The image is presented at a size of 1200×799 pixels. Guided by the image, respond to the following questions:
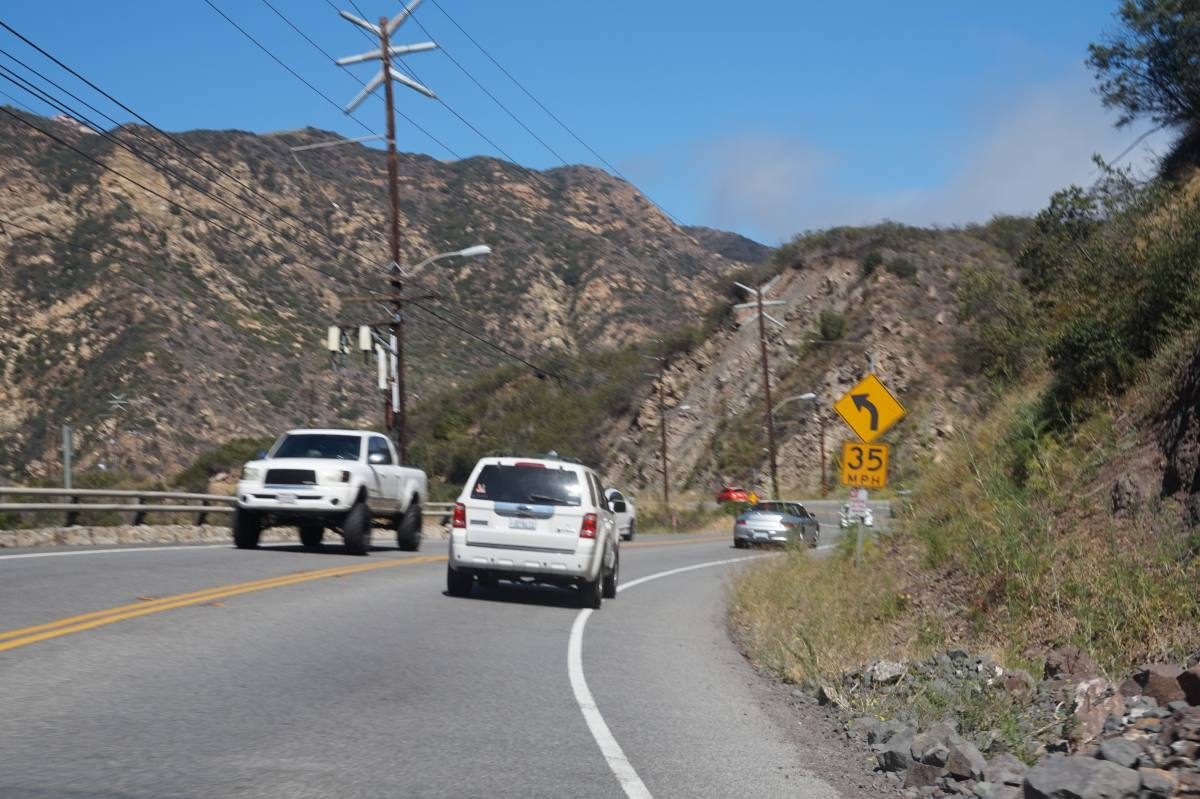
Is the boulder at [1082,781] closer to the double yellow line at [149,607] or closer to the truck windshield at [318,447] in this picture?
the double yellow line at [149,607]

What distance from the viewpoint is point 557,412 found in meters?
91.2

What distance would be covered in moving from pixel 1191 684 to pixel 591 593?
10.2 meters

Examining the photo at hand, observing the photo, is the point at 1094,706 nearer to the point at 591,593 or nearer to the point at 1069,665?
the point at 1069,665

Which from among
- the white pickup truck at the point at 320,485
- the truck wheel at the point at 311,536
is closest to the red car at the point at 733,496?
the truck wheel at the point at 311,536

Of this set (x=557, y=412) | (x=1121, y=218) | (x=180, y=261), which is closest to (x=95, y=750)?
(x=1121, y=218)

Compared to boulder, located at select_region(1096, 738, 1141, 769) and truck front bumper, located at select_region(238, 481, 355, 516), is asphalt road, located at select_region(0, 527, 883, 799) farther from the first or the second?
truck front bumper, located at select_region(238, 481, 355, 516)

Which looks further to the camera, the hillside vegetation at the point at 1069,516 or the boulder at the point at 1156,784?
the hillside vegetation at the point at 1069,516

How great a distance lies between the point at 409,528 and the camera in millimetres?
25422

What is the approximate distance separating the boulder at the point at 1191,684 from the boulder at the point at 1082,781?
1680 mm

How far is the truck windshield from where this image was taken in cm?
2202

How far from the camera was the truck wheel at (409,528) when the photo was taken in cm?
2525

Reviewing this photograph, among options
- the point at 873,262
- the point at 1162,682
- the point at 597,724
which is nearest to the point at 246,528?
the point at 597,724

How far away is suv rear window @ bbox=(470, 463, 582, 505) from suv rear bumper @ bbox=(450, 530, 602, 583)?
0.62 m

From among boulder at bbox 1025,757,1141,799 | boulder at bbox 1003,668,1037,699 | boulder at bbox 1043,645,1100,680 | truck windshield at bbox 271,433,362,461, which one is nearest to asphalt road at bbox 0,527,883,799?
boulder at bbox 1025,757,1141,799
